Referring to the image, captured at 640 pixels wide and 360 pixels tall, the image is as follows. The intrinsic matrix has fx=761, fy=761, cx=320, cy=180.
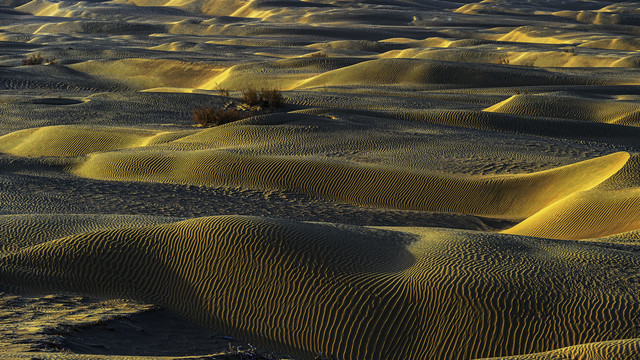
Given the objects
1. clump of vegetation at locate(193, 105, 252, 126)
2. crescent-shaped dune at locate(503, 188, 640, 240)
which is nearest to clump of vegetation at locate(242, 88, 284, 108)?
clump of vegetation at locate(193, 105, 252, 126)

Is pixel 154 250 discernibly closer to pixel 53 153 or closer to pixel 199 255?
pixel 199 255

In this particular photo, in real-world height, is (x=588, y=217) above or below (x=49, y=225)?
below

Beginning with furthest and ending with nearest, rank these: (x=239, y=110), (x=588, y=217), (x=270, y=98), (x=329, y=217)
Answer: (x=270, y=98), (x=239, y=110), (x=329, y=217), (x=588, y=217)

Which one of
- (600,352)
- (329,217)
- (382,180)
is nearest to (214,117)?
(382,180)

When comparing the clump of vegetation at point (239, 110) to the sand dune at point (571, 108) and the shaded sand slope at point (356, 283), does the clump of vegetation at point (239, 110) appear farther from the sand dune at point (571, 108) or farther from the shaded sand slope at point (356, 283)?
the shaded sand slope at point (356, 283)

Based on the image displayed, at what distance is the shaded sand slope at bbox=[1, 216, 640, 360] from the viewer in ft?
16.9

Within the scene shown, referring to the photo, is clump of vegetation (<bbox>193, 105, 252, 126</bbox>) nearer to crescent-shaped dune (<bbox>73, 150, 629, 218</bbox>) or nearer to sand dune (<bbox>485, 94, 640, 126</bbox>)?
crescent-shaped dune (<bbox>73, 150, 629, 218</bbox>)

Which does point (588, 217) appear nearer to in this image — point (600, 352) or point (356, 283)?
point (356, 283)

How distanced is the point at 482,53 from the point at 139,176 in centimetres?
→ 2243

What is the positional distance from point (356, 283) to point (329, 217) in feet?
12.3

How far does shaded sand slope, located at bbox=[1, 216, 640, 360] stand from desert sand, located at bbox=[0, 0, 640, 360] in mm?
17

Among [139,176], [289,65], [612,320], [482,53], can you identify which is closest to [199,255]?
[612,320]

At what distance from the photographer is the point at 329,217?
9.38m

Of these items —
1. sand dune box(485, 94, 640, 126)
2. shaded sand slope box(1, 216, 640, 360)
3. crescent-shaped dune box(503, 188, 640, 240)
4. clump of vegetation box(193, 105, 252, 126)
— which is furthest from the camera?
sand dune box(485, 94, 640, 126)
